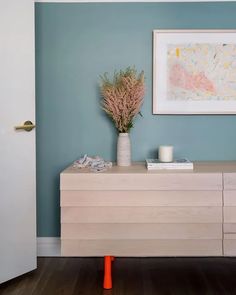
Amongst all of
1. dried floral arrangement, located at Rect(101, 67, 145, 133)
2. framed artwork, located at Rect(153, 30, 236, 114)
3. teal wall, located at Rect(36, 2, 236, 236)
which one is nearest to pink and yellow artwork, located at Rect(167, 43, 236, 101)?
framed artwork, located at Rect(153, 30, 236, 114)

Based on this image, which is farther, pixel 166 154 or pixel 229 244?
pixel 166 154

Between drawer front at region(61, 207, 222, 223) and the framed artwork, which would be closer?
drawer front at region(61, 207, 222, 223)

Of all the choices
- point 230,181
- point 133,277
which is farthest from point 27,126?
point 230,181

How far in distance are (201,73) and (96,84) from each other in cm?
76

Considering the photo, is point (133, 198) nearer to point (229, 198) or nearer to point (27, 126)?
point (229, 198)

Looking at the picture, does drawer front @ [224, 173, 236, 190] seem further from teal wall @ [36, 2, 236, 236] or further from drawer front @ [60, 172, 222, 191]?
teal wall @ [36, 2, 236, 236]

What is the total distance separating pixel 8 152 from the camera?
2.01 meters

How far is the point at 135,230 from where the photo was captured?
6.58 ft

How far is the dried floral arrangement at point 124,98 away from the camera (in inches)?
86.4

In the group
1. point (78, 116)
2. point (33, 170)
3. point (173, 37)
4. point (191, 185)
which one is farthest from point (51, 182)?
point (173, 37)

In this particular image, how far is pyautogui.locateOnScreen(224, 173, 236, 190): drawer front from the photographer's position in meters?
2.00

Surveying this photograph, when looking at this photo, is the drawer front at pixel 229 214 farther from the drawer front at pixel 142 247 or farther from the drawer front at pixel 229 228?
the drawer front at pixel 142 247

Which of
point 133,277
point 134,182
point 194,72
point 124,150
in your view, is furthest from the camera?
point 194,72

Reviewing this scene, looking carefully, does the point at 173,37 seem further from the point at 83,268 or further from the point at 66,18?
→ the point at 83,268
